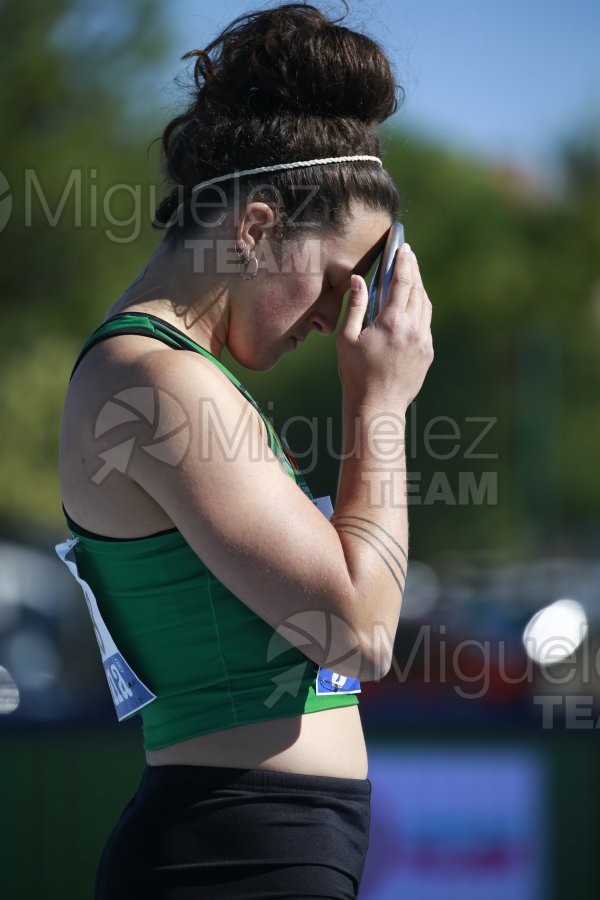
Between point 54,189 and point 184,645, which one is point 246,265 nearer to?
point 184,645

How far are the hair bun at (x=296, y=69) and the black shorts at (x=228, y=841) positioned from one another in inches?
36.8

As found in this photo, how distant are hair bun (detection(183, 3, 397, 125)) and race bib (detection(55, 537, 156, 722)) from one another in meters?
0.69

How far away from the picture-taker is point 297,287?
1506 millimetres

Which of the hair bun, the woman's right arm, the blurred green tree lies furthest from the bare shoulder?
the blurred green tree

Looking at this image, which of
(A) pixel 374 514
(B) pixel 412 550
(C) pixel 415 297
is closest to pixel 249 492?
(A) pixel 374 514

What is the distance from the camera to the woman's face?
1.50 meters

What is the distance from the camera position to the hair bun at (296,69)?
150 cm

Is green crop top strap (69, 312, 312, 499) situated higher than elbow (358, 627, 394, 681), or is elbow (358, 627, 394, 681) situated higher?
green crop top strap (69, 312, 312, 499)

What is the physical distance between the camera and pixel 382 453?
1396mm

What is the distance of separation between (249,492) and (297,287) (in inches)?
14.5

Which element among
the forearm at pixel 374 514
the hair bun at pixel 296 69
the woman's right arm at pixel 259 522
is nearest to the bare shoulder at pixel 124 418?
the woman's right arm at pixel 259 522

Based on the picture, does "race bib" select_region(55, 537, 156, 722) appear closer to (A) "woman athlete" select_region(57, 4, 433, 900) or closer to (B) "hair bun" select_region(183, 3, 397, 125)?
(A) "woman athlete" select_region(57, 4, 433, 900)

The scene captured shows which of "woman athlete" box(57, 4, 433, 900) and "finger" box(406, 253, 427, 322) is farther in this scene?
"finger" box(406, 253, 427, 322)

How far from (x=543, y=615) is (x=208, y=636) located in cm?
952
